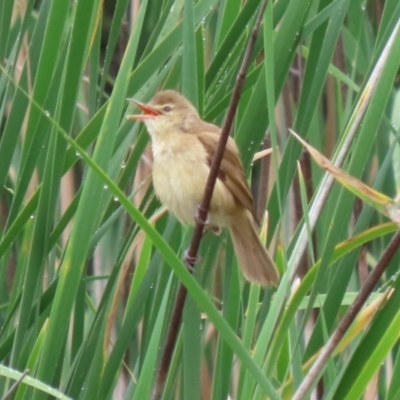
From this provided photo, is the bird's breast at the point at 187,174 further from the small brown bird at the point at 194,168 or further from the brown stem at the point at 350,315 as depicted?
the brown stem at the point at 350,315

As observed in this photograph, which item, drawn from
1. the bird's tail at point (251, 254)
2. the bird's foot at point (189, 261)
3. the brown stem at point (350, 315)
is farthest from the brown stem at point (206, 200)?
the brown stem at point (350, 315)

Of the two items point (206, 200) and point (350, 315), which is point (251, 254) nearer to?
point (206, 200)

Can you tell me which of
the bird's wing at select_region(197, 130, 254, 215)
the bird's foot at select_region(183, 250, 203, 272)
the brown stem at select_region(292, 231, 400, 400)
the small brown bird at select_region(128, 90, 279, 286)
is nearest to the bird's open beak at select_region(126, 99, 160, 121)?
the small brown bird at select_region(128, 90, 279, 286)

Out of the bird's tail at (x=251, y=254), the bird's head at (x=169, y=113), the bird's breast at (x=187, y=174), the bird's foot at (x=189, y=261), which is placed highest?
the bird's head at (x=169, y=113)

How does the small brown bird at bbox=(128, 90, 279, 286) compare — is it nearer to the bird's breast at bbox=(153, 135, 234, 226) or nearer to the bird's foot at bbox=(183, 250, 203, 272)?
the bird's breast at bbox=(153, 135, 234, 226)

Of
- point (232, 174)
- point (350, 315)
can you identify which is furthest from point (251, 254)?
point (350, 315)

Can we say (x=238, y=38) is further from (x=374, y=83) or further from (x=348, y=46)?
(x=348, y=46)
